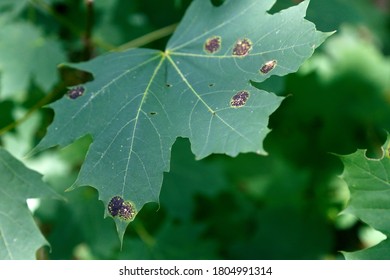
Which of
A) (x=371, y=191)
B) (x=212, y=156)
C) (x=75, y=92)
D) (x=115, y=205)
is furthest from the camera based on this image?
(x=212, y=156)

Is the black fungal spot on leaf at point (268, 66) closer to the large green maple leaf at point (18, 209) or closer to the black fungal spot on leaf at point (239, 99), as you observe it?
the black fungal spot on leaf at point (239, 99)

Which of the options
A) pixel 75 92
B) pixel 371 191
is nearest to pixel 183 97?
pixel 75 92

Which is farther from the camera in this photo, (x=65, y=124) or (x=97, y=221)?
(x=97, y=221)

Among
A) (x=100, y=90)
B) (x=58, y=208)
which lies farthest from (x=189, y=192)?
(x=100, y=90)

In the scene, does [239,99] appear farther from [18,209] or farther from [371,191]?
[18,209]
